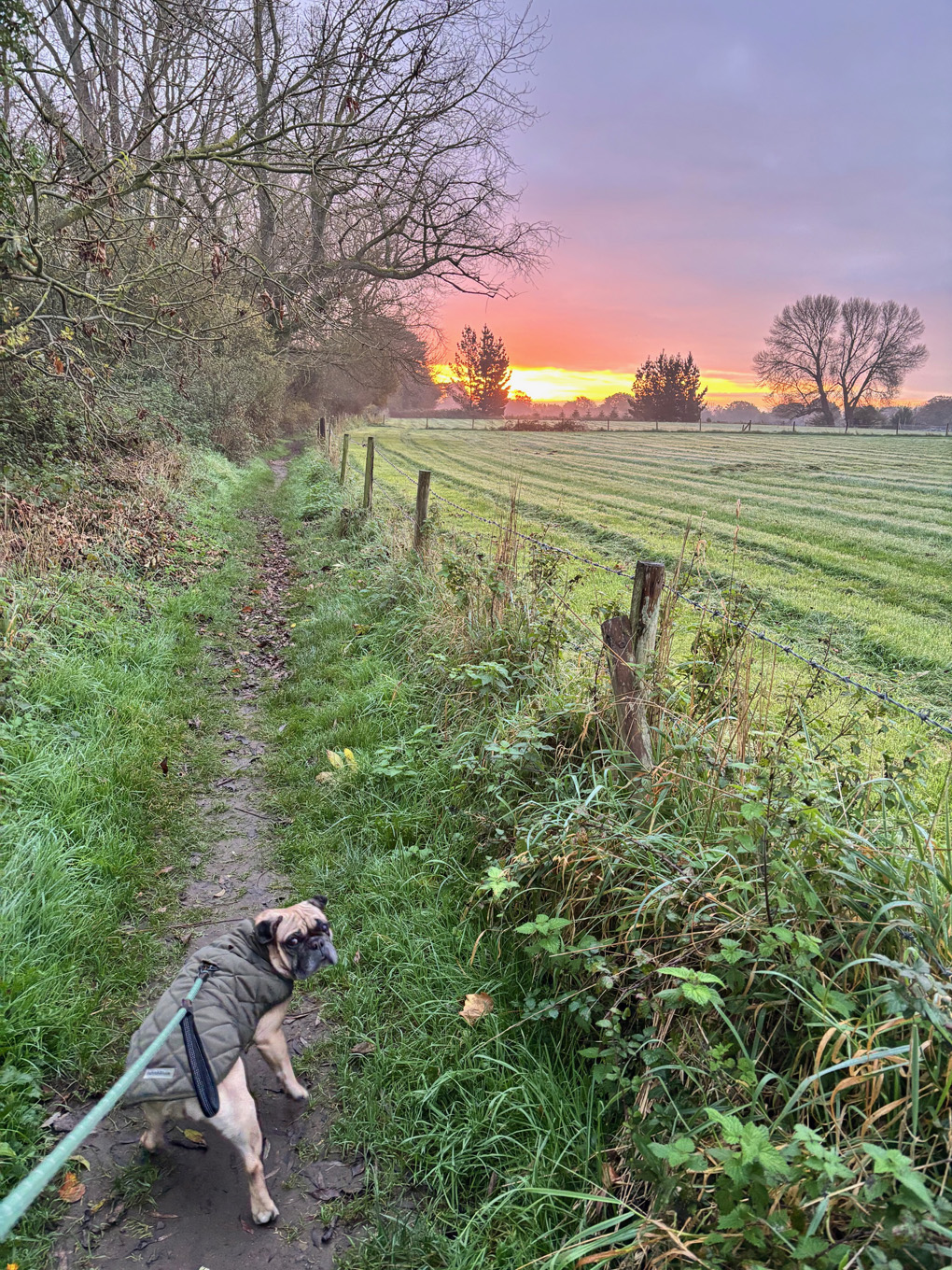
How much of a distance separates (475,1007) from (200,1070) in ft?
3.81

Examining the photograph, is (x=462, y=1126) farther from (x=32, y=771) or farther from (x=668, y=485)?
(x=668, y=485)

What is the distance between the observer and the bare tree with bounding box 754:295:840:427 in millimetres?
60219

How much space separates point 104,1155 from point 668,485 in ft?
74.2

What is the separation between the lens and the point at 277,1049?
9.13 ft

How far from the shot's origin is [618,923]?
279cm

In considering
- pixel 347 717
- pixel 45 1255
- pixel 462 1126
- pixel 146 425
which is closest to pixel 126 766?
pixel 347 717

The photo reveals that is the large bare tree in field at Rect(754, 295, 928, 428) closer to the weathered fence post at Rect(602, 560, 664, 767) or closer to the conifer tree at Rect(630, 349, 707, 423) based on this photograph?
the conifer tree at Rect(630, 349, 707, 423)

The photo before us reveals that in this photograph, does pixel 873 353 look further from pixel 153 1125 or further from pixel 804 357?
pixel 153 1125

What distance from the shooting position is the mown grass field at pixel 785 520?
864 cm

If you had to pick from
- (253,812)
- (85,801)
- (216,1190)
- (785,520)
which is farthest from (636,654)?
(785,520)

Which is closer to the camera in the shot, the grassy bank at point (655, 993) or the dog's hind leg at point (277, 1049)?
the grassy bank at point (655, 993)

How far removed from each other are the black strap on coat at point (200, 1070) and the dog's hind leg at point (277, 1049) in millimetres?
347

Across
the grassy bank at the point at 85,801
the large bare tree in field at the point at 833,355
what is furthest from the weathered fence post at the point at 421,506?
the large bare tree in field at the point at 833,355

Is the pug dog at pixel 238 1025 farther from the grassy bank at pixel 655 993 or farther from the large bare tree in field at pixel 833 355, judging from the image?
the large bare tree in field at pixel 833 355
